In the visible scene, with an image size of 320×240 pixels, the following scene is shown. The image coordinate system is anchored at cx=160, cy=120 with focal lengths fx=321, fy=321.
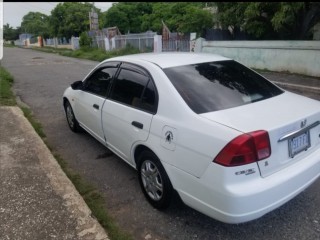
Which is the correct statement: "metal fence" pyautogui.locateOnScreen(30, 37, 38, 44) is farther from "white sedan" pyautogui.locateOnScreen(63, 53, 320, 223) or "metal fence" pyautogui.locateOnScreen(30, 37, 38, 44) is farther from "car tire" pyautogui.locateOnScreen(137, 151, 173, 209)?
"car tire" pyautogui.locateOnScreen(137, 151, 173, 209)

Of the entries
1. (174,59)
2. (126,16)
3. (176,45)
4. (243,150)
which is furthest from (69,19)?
(243,150)

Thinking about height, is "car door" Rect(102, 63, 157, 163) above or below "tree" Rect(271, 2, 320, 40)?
below

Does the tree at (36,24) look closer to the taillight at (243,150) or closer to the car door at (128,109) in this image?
the car door at (128,109)

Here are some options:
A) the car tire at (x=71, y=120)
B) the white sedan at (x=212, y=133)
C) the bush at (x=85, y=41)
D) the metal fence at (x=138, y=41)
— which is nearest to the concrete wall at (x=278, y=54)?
the metal fence at (x=138, y=41)

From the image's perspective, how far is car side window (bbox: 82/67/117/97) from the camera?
4148 mm

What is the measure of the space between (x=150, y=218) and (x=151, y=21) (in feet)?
97.0

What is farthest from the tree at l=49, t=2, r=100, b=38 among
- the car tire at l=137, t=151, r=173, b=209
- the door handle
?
the car tire at l=137, t=151, r=173, b=209

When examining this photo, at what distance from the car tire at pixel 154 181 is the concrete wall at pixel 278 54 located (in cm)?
937

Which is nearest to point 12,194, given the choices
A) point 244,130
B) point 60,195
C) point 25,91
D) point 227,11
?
point 60,195

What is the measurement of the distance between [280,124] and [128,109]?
1614 mm

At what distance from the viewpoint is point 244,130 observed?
8.04 feet

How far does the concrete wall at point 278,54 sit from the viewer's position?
10875mm

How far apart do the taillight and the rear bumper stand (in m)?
0.05

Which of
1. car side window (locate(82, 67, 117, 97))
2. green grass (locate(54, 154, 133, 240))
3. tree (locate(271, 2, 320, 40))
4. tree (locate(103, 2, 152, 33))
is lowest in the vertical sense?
green grass (locate(54, 154, 133, 240))
